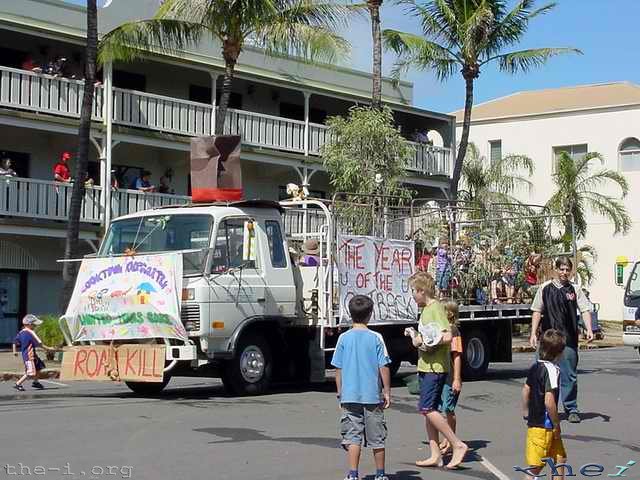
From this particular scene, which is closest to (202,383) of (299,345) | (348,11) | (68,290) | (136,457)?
(299,345)

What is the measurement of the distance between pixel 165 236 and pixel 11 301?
1391 centimetres

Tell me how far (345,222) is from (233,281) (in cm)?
222

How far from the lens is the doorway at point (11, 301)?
27.0 m

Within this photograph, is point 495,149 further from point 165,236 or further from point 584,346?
point 165,236

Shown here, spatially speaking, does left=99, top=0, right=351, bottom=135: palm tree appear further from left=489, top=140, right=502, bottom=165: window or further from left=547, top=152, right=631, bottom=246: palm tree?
left=489, top=140, right=502, bottom=165: window

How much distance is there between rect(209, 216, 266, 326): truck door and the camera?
14250 mm

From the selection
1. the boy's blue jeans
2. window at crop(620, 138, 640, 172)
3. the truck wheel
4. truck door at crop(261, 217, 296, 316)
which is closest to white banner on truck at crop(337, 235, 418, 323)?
truck door at crop(261, 217, 296, 316)

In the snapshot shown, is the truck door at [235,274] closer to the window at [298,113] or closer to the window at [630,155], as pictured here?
the window at [298,113]

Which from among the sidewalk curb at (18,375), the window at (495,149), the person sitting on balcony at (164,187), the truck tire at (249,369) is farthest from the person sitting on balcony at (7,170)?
the window at (495,149)

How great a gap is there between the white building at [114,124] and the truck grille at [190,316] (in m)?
12.5

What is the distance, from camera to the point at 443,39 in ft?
102

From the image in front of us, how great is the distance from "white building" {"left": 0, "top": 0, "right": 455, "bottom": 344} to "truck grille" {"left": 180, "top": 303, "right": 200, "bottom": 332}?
1245 centimetres

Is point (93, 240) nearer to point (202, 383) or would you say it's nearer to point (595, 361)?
point (202, 383)

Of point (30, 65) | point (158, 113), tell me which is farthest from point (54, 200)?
point (158, 113)
